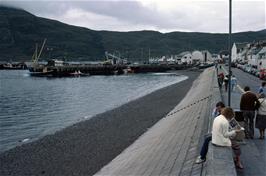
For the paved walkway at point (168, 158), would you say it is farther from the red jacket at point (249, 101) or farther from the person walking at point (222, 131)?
the red jacket at point (249, 101)

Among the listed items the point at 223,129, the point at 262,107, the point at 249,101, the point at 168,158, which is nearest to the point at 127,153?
the point at 168,158

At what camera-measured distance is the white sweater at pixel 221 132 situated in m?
8.55

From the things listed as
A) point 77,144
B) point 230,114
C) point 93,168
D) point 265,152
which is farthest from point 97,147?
point 230,114

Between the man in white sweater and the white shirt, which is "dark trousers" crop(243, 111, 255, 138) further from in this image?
the man in white sweater

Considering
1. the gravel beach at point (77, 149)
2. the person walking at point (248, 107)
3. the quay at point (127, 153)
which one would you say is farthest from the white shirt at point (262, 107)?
the gravel beach at point (77, 149)

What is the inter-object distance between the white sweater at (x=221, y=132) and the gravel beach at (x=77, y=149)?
638 cm

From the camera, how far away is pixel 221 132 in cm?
869

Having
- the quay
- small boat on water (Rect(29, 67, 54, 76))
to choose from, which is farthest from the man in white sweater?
small boat on water (Rect(29, 67, 54, 76))

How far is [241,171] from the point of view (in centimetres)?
920

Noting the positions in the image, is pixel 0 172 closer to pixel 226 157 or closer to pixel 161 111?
pixel 226 157

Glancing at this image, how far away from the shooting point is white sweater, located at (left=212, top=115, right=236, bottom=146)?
8.55 meters

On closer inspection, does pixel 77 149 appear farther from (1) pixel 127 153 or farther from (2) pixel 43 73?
(2) pixel 43 73

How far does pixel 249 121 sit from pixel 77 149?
8707mm

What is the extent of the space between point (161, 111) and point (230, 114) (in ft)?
70.8
